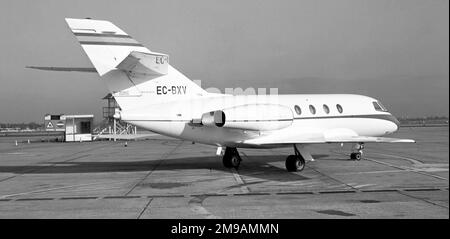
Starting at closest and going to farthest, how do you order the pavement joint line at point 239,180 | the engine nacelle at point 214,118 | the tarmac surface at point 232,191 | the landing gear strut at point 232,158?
1. the tarmac surface at point 232,191
2. the pavement joint line at point 239,180
3. the engine nacelle at point 214,118
4. the landing gear strut at point 232,158

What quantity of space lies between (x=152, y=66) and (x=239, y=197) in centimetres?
573

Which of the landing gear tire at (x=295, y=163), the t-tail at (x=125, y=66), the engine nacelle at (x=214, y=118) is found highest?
the t-tail at (x=125, y=66)

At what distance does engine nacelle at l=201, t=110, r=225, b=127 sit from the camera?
14250mm

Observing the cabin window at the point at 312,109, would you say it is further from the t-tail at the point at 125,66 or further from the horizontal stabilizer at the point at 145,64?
the horizontal stabilizer at the point at 145,64

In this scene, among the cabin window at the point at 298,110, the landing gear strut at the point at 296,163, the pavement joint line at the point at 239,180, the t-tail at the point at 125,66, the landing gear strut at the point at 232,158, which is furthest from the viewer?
the landing gear strut at the point at 232,158

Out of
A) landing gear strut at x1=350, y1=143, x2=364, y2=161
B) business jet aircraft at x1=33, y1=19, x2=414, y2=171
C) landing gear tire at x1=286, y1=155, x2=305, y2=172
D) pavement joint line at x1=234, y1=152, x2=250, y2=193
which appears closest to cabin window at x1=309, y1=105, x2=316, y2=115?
business jet aircraft at x1=33, y1=19, x2=414, y2=171

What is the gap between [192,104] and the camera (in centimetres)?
1502

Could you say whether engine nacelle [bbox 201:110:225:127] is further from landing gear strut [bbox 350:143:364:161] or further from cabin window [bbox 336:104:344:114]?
landing gear strut [bbox 350:143:364:161]

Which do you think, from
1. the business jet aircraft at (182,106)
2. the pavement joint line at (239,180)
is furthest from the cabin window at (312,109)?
the pavement joint line at (239,180)

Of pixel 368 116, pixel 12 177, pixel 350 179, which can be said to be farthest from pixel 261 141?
pixel 12 177

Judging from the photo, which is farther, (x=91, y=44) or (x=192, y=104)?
(x=192, y=104)

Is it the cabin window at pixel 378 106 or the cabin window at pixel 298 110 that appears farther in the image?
the cabin window at pixel 378 106

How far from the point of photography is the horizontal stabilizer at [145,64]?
13.5 metres

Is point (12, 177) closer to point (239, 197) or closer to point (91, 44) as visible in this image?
point (91, 44)
